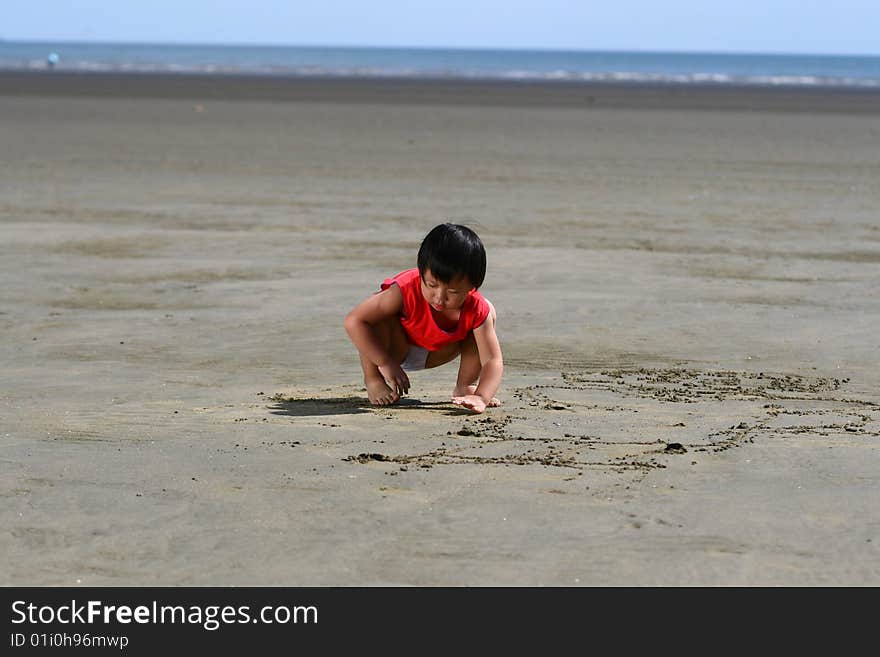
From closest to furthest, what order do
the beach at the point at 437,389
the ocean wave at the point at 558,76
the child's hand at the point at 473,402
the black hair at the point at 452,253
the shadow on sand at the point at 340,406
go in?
the beach at the point at 437,389
the black hair at the point at 452,253
the child's hand at the point at 473,402
the shadow on sand at the point at 340,406
the ocean wave at the point at 558,76

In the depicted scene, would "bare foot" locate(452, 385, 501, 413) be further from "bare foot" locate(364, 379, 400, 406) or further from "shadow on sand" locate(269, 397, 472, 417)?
"bare foot" locate(364, 379, 400, 406)

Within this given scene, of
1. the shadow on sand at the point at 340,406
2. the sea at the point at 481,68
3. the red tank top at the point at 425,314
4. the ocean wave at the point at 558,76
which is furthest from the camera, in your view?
the sea at the point at 481,68

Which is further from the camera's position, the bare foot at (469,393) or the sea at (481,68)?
the sea at (481,68)

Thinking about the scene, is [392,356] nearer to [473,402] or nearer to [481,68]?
[473,402]

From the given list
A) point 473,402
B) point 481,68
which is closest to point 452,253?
point 473,402

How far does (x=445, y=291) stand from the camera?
4.71 m

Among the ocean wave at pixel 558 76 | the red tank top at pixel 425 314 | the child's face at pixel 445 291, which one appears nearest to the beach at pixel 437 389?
the red tank top at pixel 425 314

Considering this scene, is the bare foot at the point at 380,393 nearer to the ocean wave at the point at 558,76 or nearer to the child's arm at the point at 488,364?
the child's arm at the point at 488,364

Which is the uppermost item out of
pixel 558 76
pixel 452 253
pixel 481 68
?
pixel 481 68

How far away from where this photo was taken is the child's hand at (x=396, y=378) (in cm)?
500

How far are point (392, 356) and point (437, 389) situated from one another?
1.53ft

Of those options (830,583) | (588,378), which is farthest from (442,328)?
(830,583)

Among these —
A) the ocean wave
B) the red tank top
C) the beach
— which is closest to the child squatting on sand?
the red tank top
